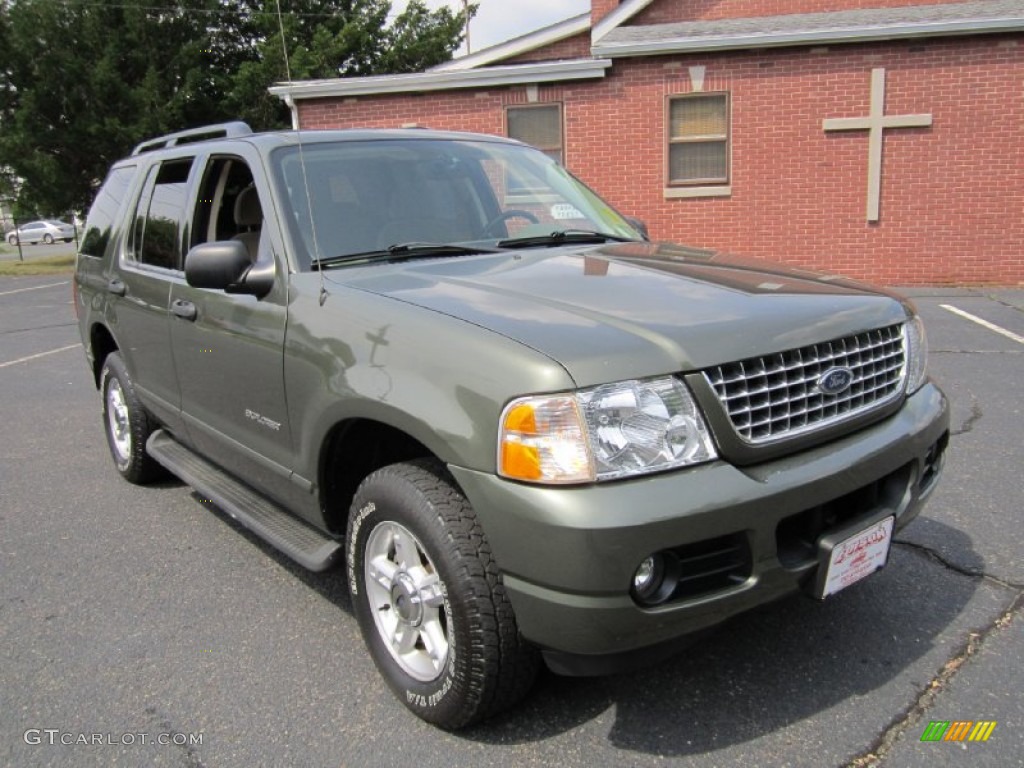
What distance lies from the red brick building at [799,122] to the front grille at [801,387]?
34.0 ft

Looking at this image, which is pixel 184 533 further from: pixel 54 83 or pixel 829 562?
pixel 54 83

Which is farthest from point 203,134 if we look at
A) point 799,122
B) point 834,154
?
point 834,154

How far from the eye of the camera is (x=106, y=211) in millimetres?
4766

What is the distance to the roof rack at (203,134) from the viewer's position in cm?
381

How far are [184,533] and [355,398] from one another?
2.02m

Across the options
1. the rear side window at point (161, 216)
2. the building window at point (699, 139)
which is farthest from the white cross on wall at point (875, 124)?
the rear side window at point (161, 216)

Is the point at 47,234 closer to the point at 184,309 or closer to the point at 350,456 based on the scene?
the point at 184,309

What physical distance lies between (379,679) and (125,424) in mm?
2779

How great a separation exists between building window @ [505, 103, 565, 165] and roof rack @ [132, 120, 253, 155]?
878 centimetres

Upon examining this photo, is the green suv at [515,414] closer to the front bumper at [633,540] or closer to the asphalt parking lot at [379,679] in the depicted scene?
the front bumper at [633,540]

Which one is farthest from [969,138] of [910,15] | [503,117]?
[503,117]

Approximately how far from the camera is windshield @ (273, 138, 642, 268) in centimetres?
306

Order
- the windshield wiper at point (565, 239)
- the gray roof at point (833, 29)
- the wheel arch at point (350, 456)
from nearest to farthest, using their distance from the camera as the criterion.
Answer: the wheel arch at point (350, 456) → the windshield wiper at point (565, 239) → the gray roof at point (833, 29)

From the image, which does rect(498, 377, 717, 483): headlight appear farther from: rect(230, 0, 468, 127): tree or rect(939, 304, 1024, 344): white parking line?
rect(230, 0, 468, 127): tree
